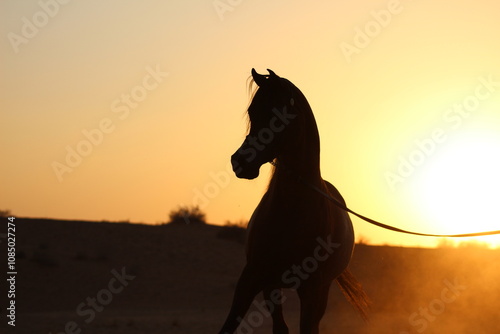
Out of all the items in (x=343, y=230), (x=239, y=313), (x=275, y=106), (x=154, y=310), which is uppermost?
(x=275, y=106)

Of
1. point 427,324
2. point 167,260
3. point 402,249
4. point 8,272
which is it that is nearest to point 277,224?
point 427,324

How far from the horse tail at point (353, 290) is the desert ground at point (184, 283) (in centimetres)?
522

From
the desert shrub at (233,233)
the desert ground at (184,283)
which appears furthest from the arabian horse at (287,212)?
the desert shrub at (233,233)

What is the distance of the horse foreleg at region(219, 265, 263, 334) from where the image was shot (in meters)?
6.66

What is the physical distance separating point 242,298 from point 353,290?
397 centimetres

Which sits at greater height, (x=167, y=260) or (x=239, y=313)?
(x=239, y=313)

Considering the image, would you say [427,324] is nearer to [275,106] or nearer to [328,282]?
[328,282]

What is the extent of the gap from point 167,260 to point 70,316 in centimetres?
1282

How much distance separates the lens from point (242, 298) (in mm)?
6711

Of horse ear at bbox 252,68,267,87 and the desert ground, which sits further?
the desert ground

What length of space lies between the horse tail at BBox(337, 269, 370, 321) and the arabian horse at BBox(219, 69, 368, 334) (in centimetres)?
295

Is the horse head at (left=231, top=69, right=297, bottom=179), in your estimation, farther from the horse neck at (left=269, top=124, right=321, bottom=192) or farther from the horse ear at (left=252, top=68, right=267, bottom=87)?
the horse neck at (left=269, top=124, right=321, bottom=192)

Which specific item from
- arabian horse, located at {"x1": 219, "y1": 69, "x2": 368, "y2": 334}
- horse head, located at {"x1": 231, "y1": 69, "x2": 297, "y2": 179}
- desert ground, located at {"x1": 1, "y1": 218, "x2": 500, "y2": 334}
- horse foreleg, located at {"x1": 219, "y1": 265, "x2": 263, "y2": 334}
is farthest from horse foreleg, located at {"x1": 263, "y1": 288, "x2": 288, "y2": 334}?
desert ground, located at {"x1": 1, "y1": 218, "x2": 500, "y2": 334}

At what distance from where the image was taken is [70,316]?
729 inches
